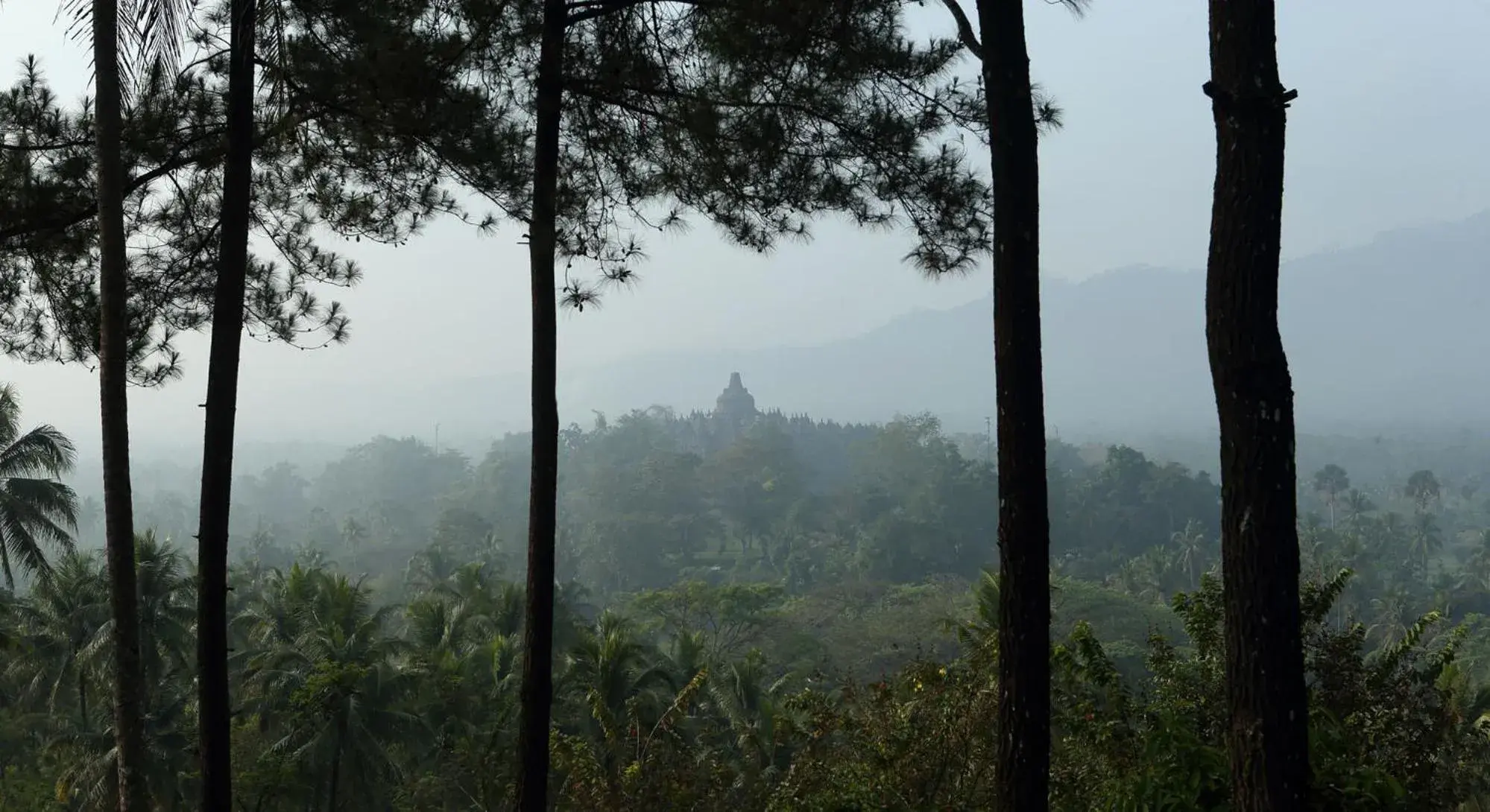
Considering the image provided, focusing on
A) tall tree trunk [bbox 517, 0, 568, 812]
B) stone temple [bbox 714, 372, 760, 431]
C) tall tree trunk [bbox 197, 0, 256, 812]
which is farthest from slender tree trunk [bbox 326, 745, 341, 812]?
stone temple [bbox 714, 372, 760, 431]

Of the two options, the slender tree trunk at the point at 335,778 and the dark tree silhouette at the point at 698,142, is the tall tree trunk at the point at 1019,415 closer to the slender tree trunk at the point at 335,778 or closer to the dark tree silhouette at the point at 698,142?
the dark tree silhouette at the point at 698,142

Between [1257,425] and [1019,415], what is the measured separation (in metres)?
1.03

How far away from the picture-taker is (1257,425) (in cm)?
299

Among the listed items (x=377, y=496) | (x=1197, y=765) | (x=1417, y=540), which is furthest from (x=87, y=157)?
(x=377, y=496)

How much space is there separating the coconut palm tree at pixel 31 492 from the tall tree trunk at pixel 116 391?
1580 centimetres

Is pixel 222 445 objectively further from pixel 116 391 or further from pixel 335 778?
pixel 335 778

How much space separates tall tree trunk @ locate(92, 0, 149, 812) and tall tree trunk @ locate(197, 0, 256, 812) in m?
0.30

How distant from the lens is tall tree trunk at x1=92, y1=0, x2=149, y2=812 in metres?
4.91

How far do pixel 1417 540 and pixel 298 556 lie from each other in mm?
62843

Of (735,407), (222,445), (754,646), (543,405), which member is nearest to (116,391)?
(222,445)

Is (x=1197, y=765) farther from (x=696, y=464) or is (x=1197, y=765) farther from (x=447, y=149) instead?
(x=696, y=464)

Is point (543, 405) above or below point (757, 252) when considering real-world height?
below

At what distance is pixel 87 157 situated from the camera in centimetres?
585

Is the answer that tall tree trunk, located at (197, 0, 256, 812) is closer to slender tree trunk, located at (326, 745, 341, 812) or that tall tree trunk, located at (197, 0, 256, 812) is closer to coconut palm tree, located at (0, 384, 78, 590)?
slender tree trunk, located at (326, 745, 341, 812)
